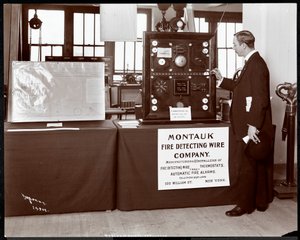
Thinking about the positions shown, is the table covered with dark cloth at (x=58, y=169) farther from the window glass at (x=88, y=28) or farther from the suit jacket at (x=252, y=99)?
the window glass at (x=88, y=28)

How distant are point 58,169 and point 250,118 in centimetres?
150

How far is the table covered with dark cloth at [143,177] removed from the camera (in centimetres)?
324

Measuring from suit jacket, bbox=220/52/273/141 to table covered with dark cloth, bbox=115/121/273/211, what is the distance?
0.76ft

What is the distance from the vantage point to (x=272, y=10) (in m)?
4.29

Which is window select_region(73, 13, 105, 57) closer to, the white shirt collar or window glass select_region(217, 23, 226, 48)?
window glass select_region(217, 23, 226, 48)

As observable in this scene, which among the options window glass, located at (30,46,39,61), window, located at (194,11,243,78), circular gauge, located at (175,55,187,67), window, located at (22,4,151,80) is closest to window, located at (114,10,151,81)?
window, located at (22,4,151,80)

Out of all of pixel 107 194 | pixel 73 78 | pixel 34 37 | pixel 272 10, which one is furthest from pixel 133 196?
pixel 34 37

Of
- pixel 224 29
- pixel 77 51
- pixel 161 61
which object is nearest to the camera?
pixel 161 61

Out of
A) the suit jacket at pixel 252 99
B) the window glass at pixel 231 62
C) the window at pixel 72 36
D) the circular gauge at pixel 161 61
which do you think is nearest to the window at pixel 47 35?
the window at pixel 72 36

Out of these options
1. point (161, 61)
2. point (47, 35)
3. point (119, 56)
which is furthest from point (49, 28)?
point (161, 61)

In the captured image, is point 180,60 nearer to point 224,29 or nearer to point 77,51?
point 77,51

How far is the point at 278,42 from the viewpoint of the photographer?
4297 mm

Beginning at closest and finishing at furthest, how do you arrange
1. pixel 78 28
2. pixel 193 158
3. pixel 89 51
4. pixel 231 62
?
pixel 193 158 → pixel 78 28 → pixel 89 51 → pixel 231 62

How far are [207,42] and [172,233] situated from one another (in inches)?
63.4
